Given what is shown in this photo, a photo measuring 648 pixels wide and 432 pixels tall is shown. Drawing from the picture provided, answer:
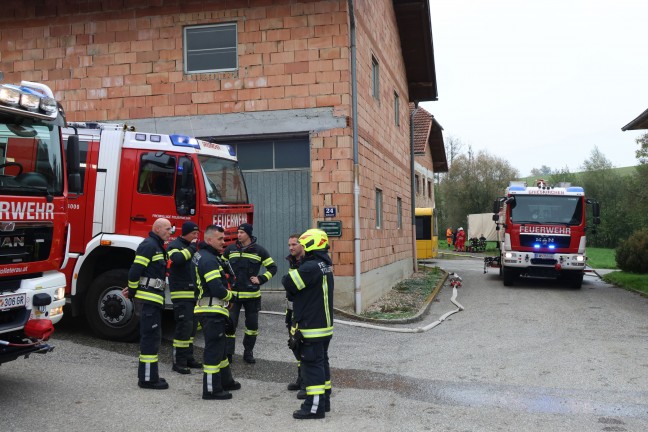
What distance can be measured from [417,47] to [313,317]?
16.3 metres

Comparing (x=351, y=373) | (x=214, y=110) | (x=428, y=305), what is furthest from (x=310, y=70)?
(x=351, y=373)

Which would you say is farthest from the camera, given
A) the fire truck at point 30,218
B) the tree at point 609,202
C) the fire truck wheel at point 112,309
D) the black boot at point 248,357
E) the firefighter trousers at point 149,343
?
the tree at point 609,202

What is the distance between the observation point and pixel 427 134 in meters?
33.2

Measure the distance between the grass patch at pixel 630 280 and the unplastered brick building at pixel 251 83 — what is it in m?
8.60

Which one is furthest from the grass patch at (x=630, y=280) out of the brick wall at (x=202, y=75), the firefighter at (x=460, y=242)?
the firefighter at (x=460, y=242)

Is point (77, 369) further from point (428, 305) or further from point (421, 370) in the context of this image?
point (428, 305)

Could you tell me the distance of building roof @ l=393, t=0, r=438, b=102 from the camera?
19.1 meters

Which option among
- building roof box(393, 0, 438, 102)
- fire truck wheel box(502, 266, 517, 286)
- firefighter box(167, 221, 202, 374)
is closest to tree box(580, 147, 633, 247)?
building roof box(393, 0, 438, 102)

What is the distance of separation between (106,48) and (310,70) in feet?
14.3

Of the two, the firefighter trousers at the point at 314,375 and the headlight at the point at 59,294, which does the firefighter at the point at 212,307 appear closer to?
the firefighter trousers at the point at 314,375

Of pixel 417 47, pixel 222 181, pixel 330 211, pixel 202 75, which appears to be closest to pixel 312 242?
pixel 222 181

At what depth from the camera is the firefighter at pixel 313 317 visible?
5980 millimetres

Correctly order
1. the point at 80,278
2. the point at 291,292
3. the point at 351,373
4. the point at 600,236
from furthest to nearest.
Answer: the point at 600,236 < the point at 80,278 < the point at 351,373 < the point at 291,292

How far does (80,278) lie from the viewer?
9.07 m
